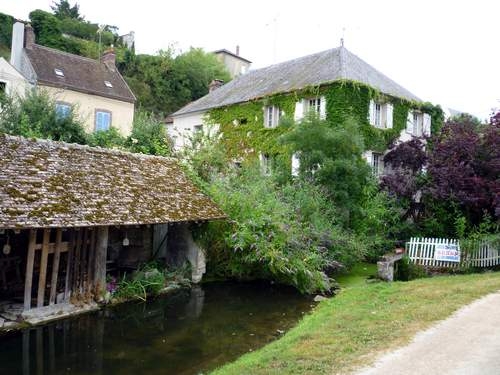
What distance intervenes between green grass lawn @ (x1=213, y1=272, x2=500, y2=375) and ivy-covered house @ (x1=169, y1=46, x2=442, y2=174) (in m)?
9.55

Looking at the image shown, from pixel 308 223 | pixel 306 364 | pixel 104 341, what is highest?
pixel 308 223

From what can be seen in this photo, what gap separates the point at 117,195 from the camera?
10.8 m

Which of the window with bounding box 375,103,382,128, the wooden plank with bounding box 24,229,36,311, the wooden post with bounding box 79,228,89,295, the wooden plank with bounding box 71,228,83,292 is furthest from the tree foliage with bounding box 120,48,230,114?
the wooden plank with bounding box 24,229,36,311

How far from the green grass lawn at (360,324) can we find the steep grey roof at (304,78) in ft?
38.2

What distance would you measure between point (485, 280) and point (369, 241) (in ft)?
13.4

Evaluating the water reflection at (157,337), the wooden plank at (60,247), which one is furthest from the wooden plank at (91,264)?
the water reflection at (157,337)

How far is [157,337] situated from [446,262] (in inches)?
→ 402

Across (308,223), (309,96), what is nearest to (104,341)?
(308,223)

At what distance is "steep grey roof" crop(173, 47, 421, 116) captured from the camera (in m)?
21.4

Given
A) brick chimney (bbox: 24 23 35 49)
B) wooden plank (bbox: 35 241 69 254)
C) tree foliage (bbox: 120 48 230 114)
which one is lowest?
wooden plank (bbox: 35 241 69 254)

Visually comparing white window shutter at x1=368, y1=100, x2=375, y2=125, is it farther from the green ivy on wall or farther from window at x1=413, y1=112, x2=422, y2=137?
window at x1=413, y1=112, x2=422, y2=137

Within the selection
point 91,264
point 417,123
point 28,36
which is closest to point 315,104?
point 417,123

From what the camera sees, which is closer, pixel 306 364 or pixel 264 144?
pixel 306 364

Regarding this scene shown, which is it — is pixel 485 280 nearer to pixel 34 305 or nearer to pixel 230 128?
pixel 34 305
